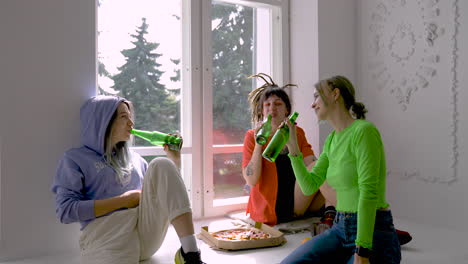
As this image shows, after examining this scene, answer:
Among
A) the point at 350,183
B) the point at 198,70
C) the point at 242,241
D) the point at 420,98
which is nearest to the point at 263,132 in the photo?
the point at 242,241

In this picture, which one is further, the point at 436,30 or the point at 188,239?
the point at 436,30

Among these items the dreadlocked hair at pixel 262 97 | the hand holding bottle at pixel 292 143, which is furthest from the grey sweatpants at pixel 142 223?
the dreadlocked hair at pixel 262 97

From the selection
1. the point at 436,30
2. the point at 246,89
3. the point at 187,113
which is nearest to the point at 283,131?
the point at 187,113

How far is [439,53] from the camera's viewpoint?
2.42m

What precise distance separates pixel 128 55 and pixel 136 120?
1.25 feet

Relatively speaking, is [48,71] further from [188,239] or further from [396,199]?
[396,199]

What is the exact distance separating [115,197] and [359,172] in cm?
98

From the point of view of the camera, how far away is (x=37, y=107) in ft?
6.29

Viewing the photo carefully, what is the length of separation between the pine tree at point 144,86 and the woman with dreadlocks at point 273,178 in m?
0.54

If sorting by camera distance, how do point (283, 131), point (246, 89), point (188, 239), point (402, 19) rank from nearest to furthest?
point (188, 239) < point (283, 131) < point (402, 19) < point (246, 89)

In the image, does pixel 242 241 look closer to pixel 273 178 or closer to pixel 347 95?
pixel 273 178

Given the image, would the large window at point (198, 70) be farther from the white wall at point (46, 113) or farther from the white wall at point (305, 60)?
the white wall at point (46, 113)

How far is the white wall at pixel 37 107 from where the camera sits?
6.07 ft

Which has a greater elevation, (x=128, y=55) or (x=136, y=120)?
(x=128, y=55)
